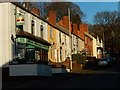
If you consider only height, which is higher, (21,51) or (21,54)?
(21,51)

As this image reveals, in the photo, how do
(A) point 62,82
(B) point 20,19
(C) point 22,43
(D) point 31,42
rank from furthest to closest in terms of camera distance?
1. (D) point 31,42
2. (C) point 22,43
3. (B) point 20,19
4. (A) point 62,82

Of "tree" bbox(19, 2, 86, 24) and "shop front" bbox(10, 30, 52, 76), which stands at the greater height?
"tree" bbox(19, 2, 86, 24)

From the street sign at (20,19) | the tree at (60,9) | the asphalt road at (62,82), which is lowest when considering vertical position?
the asphalt road at (62,82)

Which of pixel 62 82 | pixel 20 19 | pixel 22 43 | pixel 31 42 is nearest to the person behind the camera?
pixel 62 82

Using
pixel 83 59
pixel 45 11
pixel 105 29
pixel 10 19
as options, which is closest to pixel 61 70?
pixel 10 19

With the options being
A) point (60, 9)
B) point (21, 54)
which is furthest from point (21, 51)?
point (60, 9)

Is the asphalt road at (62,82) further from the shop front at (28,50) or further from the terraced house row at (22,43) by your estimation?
the shop front at (28,50)

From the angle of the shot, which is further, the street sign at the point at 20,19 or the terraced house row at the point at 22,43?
the street sign at the point at 20,19

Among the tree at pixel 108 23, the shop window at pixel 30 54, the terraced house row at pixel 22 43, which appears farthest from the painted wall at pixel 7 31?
the tree at pixel 108 23

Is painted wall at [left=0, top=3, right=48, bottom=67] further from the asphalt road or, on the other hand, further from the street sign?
the asphalt road

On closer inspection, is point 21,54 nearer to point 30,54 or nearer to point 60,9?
point 30,54

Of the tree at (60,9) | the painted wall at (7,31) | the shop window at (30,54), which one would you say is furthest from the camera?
the tree at (60,9)

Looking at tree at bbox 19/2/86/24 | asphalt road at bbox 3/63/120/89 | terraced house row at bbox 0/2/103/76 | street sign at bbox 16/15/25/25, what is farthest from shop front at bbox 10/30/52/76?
tree at bbox 19/2/86/24

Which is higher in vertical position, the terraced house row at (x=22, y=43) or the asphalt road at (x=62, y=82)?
the terraced house row at (x=22, y=43)
